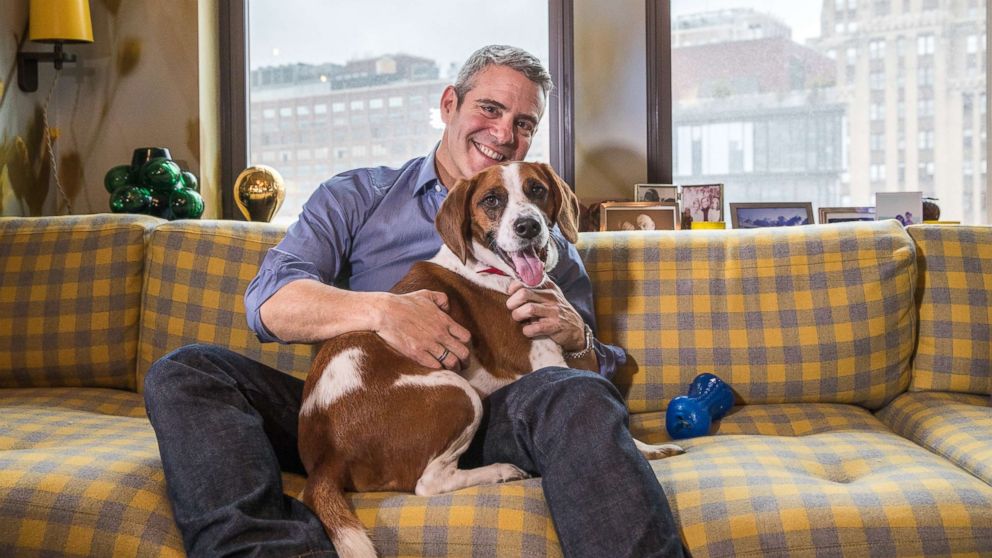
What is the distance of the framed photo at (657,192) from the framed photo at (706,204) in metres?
0.06

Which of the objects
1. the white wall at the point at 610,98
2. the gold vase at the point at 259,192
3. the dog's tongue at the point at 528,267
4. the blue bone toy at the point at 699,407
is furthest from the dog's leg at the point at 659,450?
the gold vase at the point at 259,192

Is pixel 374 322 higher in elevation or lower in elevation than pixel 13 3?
lower

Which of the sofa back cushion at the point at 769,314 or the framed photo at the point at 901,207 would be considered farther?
the framed photo at the point at 901,207

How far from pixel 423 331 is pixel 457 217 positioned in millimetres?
255

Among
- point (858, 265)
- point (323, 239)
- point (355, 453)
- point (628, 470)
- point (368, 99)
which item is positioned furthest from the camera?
point (368, 99)

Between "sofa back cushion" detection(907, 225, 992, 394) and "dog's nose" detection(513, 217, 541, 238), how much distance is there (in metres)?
1.26

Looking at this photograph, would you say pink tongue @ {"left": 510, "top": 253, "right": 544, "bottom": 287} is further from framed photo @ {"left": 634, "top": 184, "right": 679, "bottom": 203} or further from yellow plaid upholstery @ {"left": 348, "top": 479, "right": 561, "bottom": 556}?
framed photo @ {"left": 634, "top": 184, "right": 679, "bottom": 203}

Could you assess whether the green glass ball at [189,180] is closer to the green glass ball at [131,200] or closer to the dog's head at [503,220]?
the green glass ball at [131,200]

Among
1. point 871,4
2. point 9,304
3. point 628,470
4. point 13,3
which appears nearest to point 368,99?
point 13,3

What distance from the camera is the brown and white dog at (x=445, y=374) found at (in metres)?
1.64

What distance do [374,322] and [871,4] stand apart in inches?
97.5

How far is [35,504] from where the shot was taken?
1.66m

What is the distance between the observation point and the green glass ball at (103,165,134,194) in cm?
315

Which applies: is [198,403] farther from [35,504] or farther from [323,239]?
[323,239]
